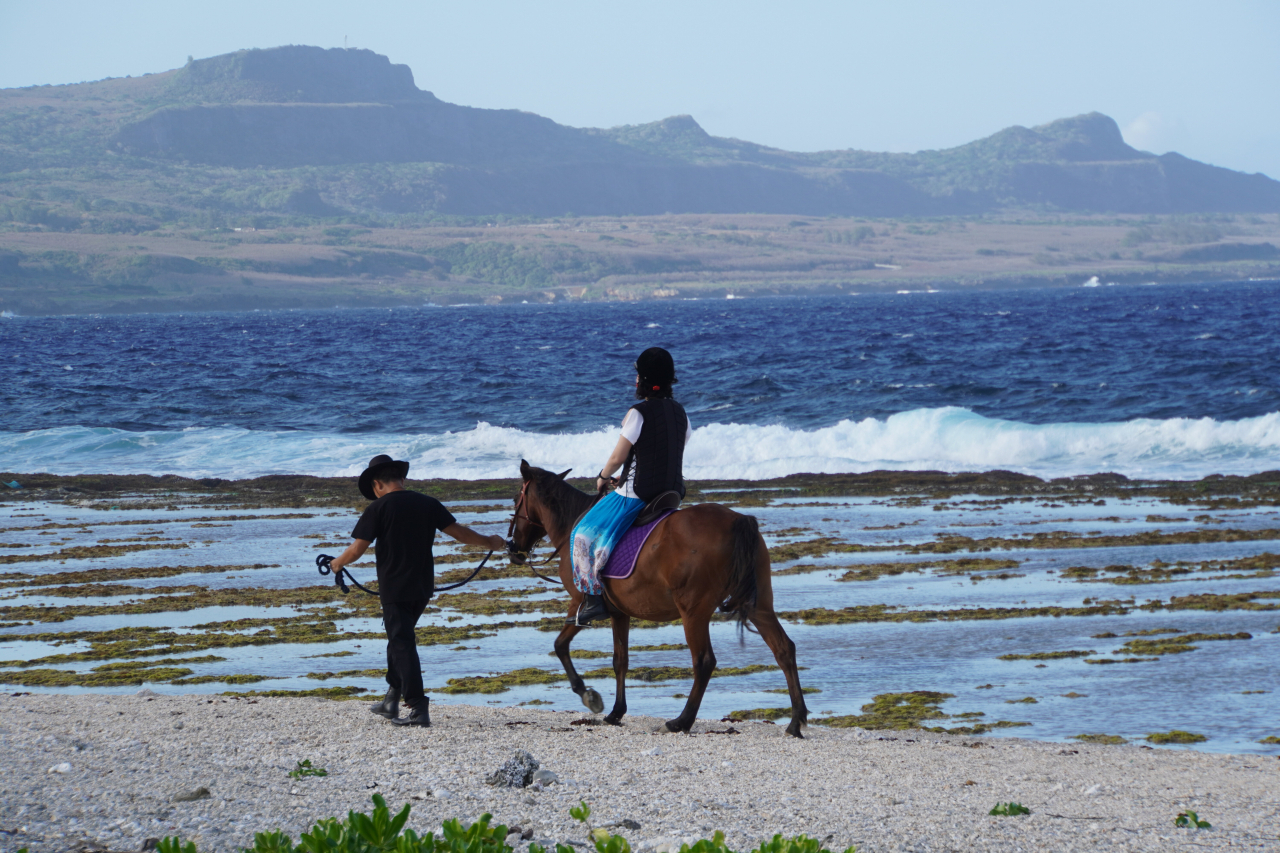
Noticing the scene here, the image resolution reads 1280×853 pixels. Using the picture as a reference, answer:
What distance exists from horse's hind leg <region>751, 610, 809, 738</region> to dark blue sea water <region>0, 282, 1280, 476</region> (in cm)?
2324

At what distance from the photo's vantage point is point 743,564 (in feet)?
27.2

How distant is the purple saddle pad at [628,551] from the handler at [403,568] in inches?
36.9

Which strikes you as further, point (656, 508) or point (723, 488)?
point (723, 488)

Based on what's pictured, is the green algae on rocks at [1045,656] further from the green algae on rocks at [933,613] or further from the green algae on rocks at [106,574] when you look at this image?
the green algae on rocks at [106,574]

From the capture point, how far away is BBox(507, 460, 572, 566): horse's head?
904cm

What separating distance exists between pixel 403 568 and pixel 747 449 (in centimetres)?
2808

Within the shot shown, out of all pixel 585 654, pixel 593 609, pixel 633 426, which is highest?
pixel 633 426

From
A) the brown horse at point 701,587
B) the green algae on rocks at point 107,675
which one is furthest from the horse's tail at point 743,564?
the green algae on rocks at point 107,675

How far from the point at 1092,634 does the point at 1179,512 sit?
10.5m

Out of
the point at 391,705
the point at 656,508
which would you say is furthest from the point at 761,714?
the point at 391,705

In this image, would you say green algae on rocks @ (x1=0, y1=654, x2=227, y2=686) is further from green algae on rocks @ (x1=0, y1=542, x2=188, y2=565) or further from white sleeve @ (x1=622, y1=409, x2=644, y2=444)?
green algae on rocks @ (x1=0, y1=542, x2=188, y2=565)

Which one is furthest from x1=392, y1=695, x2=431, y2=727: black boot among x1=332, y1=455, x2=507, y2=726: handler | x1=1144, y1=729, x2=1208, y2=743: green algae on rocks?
x1=1144, y1=729, x2=1208, y2=743: green algae on rocks

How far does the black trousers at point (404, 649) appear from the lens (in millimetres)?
8336

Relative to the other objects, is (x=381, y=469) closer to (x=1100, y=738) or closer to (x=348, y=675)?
(x=348, y=675)
